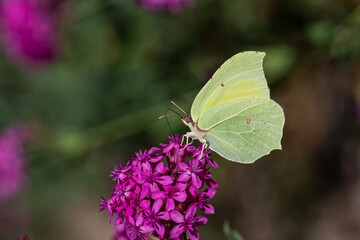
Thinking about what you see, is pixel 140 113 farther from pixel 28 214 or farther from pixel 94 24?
pixel 28 214

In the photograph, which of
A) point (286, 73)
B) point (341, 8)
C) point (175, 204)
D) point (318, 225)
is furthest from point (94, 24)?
point (175, 204)

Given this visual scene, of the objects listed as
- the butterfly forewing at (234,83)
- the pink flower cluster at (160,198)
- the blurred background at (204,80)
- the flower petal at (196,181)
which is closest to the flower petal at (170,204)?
the pink flower cluster at (160,198)

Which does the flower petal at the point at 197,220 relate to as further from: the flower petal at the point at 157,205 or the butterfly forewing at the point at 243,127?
the butterfly forewing at the point at 243,127

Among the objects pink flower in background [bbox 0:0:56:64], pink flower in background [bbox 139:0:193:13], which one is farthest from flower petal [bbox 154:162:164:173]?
pink flower in background [bbox 0:0:56:64]

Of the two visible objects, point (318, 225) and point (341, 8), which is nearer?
point (341, 8)

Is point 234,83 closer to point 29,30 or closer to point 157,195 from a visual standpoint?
point 157,195

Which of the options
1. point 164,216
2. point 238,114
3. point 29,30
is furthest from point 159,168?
point 29,30

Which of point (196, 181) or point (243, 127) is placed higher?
point (243, 127)
